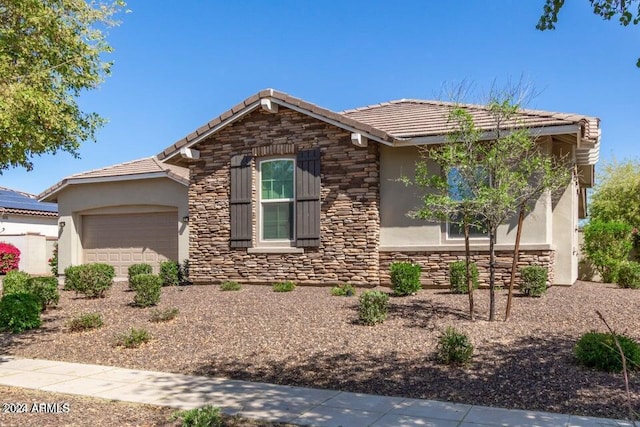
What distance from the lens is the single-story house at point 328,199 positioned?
12562 millimetres

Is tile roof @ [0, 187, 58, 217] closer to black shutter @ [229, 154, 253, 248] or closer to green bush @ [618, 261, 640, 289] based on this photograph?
black shutter @ [229, 154, 253, 248]

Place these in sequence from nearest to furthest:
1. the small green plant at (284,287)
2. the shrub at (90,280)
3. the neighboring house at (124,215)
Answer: the small green plant at (284,287) < the shrub at (90,280) < the neighboring house at (124,215)

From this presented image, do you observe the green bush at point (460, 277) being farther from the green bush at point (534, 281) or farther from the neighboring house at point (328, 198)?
the green bush at point (534, 281)

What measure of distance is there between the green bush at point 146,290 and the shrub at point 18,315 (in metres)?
1.91

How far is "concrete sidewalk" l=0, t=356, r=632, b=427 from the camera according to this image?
5332 millimetres

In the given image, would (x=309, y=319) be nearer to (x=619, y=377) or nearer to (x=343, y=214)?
(x=343, y=214)

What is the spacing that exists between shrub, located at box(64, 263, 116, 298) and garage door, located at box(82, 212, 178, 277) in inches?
153

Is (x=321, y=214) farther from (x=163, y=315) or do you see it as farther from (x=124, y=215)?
(x=124, y=215)

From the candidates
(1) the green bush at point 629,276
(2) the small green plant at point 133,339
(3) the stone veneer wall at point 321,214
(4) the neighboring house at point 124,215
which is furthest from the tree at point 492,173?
(4) the neighboring house at point 124,215

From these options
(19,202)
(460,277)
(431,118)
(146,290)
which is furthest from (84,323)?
(19,202)

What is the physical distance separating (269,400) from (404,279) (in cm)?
596

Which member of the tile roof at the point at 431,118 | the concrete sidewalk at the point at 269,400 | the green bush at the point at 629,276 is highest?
the tile roof at the point at 431,118

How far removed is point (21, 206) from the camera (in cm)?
2872

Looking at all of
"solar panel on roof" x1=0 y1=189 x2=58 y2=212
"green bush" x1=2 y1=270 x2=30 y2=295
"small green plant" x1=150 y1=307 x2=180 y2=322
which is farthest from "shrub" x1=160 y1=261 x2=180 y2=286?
"solar panel on roof" x1=0 y1=189 x2=58 y2=212
